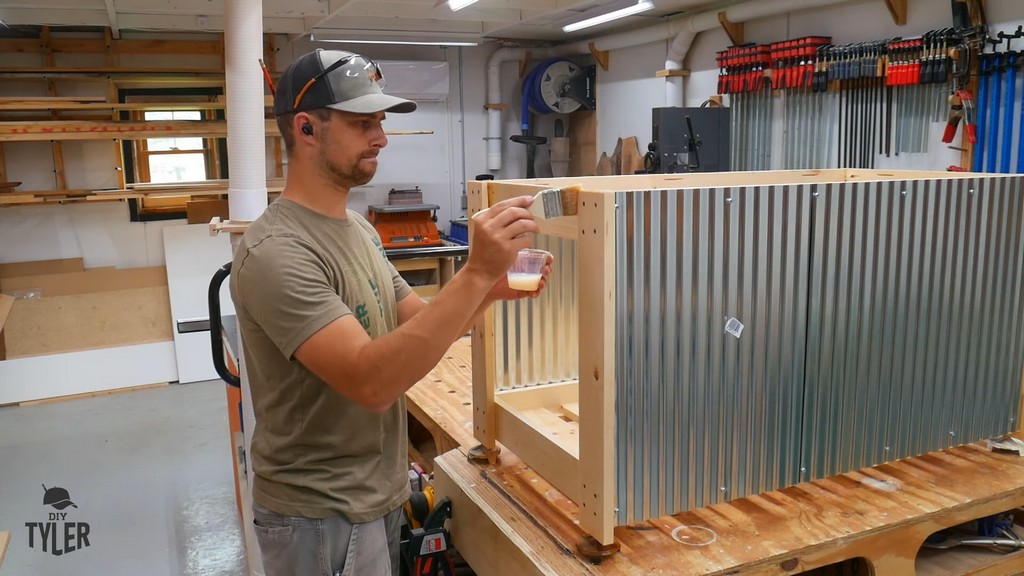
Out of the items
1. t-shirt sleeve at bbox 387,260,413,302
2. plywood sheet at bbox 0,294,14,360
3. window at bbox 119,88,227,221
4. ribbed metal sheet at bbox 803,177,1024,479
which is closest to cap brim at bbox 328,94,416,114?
t-shirt sleeve at bbox 387,260,413,302

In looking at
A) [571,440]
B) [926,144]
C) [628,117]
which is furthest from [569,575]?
[628,117]

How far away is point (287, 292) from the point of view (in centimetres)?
131

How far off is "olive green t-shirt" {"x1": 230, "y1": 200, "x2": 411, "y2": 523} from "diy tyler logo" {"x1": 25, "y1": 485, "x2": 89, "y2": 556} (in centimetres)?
255

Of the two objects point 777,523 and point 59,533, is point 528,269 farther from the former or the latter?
point 59,533

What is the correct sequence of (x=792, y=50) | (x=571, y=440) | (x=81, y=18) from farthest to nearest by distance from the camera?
(x=81, y=18) → (x=792, y=50) → (x=571, y=440)

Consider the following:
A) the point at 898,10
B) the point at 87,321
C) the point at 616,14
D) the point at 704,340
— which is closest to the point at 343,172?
the point at 704,340

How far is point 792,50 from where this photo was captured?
4.44m

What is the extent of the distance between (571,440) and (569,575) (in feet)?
1.41

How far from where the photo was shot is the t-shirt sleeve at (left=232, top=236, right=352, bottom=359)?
1304 mm

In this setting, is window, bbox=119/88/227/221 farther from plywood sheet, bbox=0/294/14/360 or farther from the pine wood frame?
the pine wood frame

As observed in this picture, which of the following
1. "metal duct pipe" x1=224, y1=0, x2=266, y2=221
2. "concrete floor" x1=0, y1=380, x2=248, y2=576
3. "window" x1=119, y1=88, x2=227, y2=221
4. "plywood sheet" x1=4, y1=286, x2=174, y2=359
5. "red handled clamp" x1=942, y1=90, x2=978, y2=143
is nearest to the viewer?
"metal duct pipe" x1=224, y1=0, x2=266, y2=221

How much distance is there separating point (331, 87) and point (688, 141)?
3.80 meters

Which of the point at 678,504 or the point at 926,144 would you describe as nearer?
the point at 678,504

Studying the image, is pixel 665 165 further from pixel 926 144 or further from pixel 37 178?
pixel 37 178
